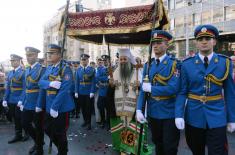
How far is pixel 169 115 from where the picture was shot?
4.41m

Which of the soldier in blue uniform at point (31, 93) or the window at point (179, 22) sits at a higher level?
the window at point (179, 22)

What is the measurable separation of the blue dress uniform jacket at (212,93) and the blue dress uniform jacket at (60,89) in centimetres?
200

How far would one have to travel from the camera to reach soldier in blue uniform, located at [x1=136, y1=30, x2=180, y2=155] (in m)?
4.32

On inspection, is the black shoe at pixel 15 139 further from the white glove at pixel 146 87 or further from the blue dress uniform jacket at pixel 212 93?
the blue dress uniform jacket at pixel 212 93

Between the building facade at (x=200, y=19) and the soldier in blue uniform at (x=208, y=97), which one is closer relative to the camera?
the soldier in blue uniform at (x=208, y=97)

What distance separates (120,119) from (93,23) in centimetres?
184

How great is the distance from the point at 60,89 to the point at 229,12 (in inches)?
1232

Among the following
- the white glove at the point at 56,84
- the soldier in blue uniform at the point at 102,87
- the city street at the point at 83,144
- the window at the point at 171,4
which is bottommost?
the city street at the point at 83,144

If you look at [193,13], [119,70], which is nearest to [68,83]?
[119,70]

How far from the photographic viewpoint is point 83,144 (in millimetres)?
7105

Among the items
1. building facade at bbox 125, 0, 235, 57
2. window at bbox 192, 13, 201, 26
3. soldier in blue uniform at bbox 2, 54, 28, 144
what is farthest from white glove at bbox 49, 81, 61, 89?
window at bbox 192, 13, 201, 26

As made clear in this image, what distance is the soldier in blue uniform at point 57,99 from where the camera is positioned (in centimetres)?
516

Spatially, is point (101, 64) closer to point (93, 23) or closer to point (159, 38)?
point (93, 23)

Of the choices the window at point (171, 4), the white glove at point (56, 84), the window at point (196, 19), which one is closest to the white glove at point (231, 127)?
the white glove at point (56, 84)
